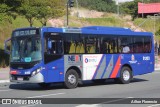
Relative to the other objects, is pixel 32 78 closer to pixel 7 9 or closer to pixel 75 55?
pixel 75 55

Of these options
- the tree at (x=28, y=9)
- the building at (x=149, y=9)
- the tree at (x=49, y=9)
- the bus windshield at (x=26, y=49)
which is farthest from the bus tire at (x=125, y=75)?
the building at (x=149, y=9)

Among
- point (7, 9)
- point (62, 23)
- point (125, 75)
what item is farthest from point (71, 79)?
point (62, 23)

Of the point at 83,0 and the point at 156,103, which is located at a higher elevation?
the point at 83,0

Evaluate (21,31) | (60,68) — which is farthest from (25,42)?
(60,68)

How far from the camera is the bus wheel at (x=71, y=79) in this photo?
20.3m

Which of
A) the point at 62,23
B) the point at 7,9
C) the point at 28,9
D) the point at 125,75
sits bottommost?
the point at 125,75

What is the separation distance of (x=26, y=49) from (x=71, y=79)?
257cm

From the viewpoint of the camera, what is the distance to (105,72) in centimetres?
2228

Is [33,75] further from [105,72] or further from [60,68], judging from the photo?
[105,72]

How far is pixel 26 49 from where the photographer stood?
771 inches

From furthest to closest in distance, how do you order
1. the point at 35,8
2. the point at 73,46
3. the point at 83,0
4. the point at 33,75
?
the point at 83,0, the point at 35,8, the point at 73,46, the point at 33,75

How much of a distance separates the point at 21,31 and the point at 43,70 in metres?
2.22

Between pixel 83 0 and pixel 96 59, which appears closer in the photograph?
pixel 96 59

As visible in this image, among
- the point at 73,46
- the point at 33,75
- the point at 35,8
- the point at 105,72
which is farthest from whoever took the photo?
the point at 35,8
